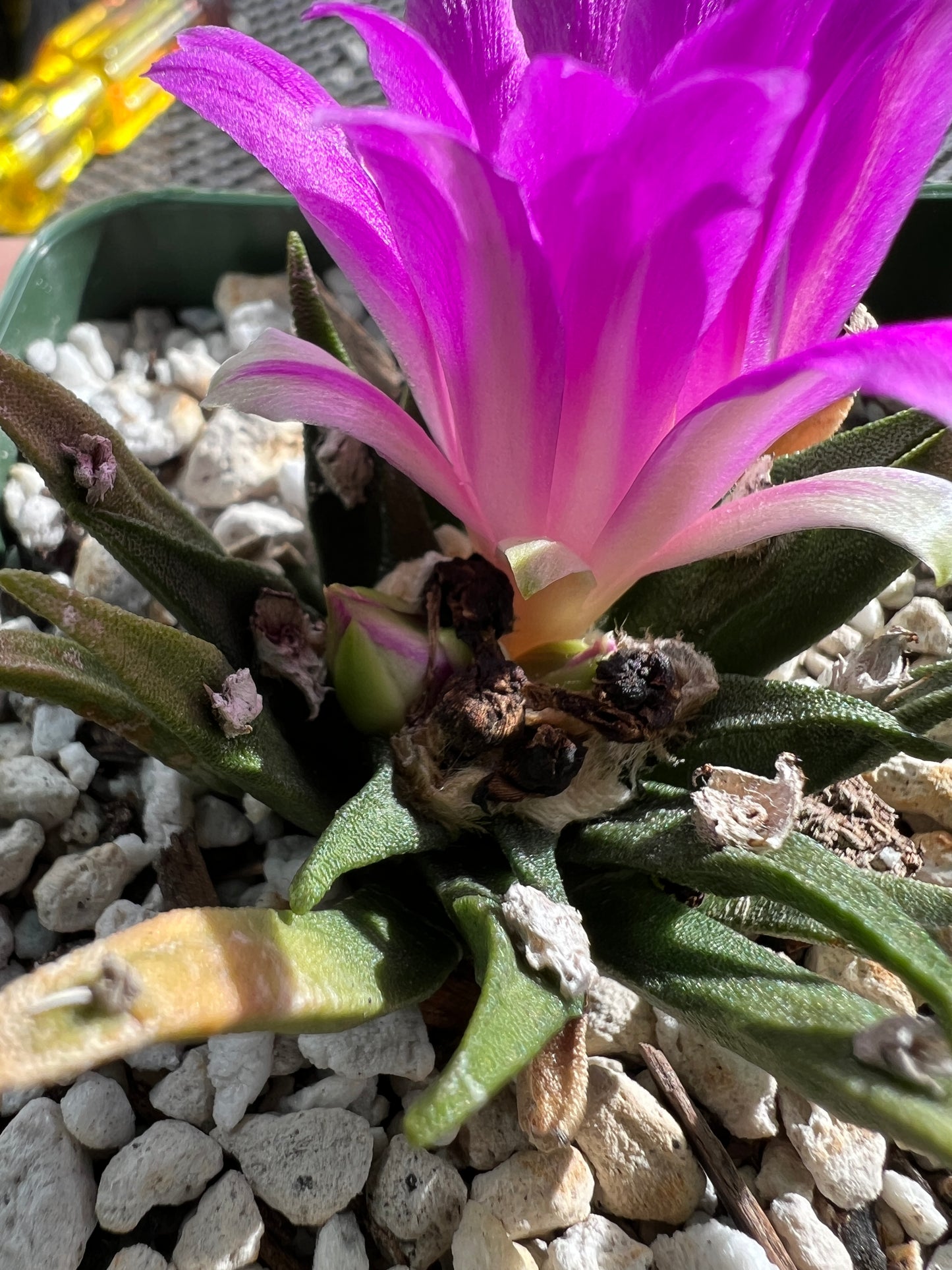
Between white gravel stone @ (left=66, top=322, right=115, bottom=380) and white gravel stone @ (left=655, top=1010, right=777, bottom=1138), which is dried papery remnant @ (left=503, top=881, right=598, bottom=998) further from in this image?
white gravel stone @ (left=66, top=322, right=115, bottom=380)

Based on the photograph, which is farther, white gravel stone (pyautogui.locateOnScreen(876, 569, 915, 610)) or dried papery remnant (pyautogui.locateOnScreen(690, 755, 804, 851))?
white gravel stone (pyautogui.locateOnScreen(876, 569, 915, 610))

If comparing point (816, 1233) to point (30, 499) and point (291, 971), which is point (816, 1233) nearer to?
point (291, 971)

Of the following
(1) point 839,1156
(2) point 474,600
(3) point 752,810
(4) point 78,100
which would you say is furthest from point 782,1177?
(4) point 78,100

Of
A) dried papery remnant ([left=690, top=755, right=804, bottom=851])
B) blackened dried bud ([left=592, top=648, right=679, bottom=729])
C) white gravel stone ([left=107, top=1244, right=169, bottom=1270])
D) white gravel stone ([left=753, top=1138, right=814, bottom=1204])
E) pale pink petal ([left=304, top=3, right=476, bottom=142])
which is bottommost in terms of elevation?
white gravel stone ([left=107, top=1244, right=169, bottom=1270])

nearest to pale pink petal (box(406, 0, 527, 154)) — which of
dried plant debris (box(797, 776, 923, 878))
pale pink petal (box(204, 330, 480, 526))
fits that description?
pale pink petal (box(204, 330, 480, 526))

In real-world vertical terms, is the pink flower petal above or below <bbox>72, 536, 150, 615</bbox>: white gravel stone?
above

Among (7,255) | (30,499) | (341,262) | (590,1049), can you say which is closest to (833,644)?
(590,1049)

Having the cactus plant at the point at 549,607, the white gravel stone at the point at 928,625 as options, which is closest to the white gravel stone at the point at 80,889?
the cactus plant at the point at 549,607

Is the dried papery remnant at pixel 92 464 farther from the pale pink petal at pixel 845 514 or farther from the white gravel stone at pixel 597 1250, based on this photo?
the white gravel stone at pixel 597 1250
